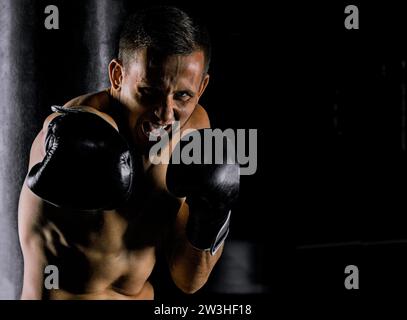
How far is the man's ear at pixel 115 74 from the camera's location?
4.92 ft

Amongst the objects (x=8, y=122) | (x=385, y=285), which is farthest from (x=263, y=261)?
(x=8, y=122)

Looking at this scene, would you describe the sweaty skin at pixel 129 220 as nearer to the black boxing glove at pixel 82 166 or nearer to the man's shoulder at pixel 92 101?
the man's shoulder at pixel 92 101

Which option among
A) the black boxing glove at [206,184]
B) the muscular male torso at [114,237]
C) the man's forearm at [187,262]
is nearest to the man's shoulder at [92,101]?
the muscular male torso at [114,237]

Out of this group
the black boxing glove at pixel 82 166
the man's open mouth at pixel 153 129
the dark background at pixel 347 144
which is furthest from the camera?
the dark background at pixel 347 144

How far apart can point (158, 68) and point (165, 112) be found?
11cm

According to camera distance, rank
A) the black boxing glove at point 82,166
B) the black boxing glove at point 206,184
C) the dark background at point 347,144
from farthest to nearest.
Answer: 1. the dark background at point 347,144
2. the black boxing glove at point 206,184
3. the black boxing glove at point 82,166

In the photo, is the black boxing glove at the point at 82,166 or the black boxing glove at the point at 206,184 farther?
the black boxing glove at the point at 206,184

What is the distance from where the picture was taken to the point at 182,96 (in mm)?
1482

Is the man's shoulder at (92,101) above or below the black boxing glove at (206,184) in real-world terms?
above

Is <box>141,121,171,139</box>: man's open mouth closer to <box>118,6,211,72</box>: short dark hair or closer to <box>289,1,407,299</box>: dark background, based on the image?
<box>118,6,211,72</box>: short dark hair

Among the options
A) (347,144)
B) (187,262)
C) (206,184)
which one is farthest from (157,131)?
(347,144)

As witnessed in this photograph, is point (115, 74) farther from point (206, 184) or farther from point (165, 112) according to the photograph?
point (206, 184)

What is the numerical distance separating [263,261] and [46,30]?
879mm

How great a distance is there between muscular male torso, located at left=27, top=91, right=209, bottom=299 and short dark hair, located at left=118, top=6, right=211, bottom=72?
15cm
